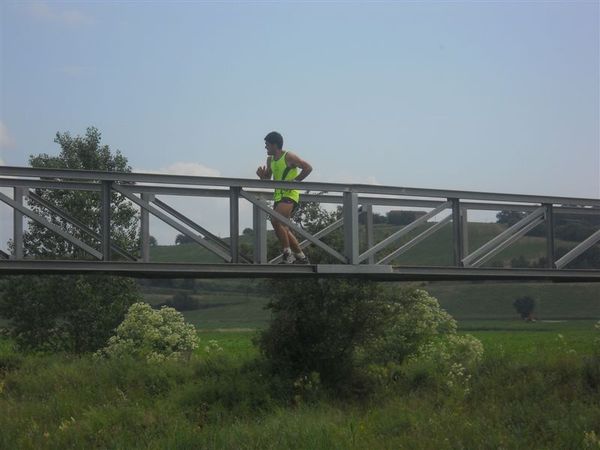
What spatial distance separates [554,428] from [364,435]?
9.30 ft

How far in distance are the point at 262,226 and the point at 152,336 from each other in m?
7.45

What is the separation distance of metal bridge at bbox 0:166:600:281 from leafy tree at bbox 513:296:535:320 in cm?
4189

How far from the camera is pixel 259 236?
15297 millimetres

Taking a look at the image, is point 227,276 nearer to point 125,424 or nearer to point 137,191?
point 137,191

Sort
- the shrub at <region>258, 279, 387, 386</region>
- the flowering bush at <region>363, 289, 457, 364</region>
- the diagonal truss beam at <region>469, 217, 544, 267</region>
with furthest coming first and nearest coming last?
the flowering bush at <region>363, 289, 457, 364</region> < the shrub at <region>258, 279, 387, 386</region> < the diagonal truss beam at <region>469, 217, 544, 267</region>

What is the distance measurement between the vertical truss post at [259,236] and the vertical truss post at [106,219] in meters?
2.17

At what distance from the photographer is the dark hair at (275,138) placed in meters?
15.6

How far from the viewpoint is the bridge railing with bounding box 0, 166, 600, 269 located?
46.7 feet

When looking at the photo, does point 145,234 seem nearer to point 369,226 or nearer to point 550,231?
point 369,226

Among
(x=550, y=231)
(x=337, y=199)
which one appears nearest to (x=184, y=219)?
(x=337, y=199)

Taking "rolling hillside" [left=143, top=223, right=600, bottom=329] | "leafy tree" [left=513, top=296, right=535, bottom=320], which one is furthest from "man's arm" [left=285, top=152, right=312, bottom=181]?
"leafy tree" [left=513, top=296, right=535, bottom=320]

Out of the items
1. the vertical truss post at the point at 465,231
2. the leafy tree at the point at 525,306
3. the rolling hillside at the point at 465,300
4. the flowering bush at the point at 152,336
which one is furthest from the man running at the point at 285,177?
the leafy tree at the point at 525,306

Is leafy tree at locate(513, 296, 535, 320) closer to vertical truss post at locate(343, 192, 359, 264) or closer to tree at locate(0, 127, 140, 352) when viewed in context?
tree at locate(0, 127, 140, 352)

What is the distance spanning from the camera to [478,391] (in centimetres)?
1781
